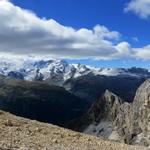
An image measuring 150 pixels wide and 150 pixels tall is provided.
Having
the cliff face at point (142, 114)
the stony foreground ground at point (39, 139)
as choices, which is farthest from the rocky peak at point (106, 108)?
the stony foreground ground at point (39, 139)

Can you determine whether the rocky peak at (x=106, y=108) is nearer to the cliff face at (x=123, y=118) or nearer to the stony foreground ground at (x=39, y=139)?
the cliff face at (x=123, y=118)

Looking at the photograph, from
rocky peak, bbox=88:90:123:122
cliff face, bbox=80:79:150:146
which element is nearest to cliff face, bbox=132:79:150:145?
cliff face, bbox=80:79:150:146

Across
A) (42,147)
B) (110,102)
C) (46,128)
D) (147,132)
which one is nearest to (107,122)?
(110,102)

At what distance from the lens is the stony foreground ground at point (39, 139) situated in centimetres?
2916

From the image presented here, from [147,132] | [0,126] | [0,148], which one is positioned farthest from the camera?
[147,132]

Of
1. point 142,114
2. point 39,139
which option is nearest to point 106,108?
point 142,114

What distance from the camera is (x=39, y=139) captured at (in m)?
33.8

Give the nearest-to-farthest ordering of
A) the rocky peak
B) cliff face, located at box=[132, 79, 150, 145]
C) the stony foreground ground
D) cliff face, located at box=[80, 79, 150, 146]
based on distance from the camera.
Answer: the stony foreground ground → cliff face, located at box=[132, 79, 150, 145] → cliff face, located at box=[80, 79, 150, 146] → the rocky peak

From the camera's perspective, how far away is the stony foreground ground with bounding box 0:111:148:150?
95.7 ft

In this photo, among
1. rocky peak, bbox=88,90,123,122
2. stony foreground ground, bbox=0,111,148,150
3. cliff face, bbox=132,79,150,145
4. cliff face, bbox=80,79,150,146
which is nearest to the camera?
stony foreground ground, bbox=0,111,148,150

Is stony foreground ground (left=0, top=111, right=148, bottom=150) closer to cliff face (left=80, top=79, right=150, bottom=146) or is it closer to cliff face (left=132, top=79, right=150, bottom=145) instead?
cliff face (left=80, top=79, right=150, bottom=146)

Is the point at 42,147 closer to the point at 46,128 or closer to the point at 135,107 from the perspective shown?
the point at 46,128

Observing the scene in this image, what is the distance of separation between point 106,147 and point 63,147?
571cm

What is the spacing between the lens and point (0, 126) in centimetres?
3550
